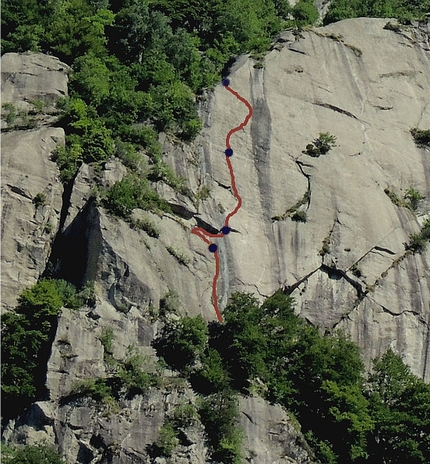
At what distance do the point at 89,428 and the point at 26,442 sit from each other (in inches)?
90.7

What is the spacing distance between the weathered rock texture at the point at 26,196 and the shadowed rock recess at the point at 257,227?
0.21 ft

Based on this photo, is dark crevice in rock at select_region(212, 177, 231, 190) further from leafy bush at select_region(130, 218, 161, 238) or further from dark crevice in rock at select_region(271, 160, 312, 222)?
leafy bush at select_region(130, 218, 161, 238)

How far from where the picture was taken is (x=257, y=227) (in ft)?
159

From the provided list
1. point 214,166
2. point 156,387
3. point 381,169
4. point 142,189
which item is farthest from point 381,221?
point 156,387

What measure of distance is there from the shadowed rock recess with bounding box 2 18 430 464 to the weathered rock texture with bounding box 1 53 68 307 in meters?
0.06

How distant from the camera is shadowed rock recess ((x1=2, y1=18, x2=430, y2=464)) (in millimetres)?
40562

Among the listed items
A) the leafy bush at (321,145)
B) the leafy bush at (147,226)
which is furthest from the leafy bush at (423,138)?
the leafy bush at (147,226)

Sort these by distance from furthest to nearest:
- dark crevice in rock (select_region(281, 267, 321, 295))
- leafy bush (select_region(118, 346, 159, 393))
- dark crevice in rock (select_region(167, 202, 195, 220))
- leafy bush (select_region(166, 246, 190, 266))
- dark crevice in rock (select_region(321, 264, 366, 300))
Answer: dark crevice in rock (select_region(321, 264, 366, 300))
dark crevice in rock (select_region(281, 267, 321, 295))
dark crevice in rock (select_region(167, 202, 195, 220))
leafy bush (select_region(166, 246, 190, 266))
leafy bush (select_region(118, 346, 159, 393))

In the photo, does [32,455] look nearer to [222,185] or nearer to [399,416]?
[399,416]

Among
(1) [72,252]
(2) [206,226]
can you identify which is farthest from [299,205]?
(1) [72,252]

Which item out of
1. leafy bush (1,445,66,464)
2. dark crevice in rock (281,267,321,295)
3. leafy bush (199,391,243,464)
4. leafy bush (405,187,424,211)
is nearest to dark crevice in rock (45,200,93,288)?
leafy bush (199,391,243,464)

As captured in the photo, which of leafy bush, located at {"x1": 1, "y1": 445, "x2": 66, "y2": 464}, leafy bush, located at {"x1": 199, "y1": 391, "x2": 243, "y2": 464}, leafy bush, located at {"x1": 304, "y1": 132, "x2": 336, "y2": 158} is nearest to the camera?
leafy bush, located at {"x1": 1, "y1": 445, "x2": 66, "y2": 464}

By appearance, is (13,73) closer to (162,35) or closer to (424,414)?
(162,35)

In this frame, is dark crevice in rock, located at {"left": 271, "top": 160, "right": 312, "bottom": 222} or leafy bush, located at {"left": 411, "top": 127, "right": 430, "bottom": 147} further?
leafy bush, located at {"left": 411, "top": 127, "right": 430, "bottom": 147}
